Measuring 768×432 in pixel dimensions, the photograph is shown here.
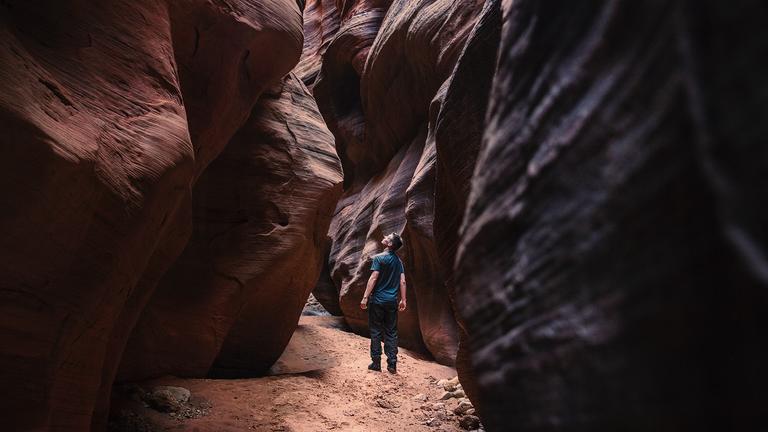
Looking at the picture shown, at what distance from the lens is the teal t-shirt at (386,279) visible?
752 cm

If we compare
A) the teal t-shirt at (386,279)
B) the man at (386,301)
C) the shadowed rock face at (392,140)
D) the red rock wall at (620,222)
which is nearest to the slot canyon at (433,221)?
the red rock wall at (620,222)

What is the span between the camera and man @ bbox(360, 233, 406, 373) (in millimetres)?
7414

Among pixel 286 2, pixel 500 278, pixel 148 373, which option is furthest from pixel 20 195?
pixel 148 373

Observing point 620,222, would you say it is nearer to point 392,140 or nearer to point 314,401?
point 314,401

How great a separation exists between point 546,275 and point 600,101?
0.29 m

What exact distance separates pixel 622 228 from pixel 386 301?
6.82m

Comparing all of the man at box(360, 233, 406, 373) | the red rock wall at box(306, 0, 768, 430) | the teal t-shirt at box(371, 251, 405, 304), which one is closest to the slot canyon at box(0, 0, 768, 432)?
the red rock wall at box(306, 0, 768, 430)

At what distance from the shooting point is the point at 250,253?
20.2ft

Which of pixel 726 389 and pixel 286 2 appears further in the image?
pixel 286 2

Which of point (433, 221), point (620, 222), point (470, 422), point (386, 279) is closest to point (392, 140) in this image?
point (386, 279)

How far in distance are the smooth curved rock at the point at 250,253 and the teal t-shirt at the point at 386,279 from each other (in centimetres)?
88

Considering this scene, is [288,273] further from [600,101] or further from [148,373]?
[600,101]

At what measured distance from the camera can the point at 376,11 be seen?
13445mm

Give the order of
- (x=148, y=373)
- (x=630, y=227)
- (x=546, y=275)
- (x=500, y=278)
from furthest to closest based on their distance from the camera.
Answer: (x=148, y=373) → (x=500, y=278) → (x=546, y=275) → (x=630, y=227)
